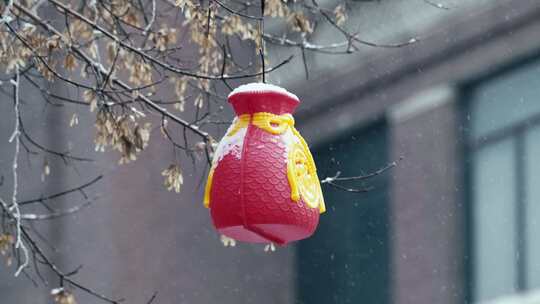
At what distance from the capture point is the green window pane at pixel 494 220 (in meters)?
15.8

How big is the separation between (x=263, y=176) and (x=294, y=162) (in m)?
0.23

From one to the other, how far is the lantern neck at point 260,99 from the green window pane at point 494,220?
30.1 feet

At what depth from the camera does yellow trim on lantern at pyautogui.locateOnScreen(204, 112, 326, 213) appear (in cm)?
697

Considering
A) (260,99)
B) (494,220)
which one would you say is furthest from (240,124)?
(494,220)

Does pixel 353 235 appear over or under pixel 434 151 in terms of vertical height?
under

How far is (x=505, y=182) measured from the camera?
15969mm

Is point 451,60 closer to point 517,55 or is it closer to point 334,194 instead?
point 517,55

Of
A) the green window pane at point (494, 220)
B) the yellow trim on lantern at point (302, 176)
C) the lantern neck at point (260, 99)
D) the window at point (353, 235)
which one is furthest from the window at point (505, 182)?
the lantern neck at point (260, 99)

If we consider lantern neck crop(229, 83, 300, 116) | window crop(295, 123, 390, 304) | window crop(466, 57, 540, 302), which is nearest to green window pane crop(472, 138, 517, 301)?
window crop(466, 57, 540, 302)

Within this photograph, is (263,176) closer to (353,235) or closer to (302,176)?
(302,176)

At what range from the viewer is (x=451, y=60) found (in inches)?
654

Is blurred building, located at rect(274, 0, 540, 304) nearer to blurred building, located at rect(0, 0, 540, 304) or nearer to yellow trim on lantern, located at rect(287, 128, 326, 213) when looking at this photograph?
blurred building, located at rect(0, 0, 540, 304)

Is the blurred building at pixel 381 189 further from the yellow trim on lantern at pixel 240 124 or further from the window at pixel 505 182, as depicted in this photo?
the yellow trim on lantern at pixel 240 124

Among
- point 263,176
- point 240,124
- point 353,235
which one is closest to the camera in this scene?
point 263,176
